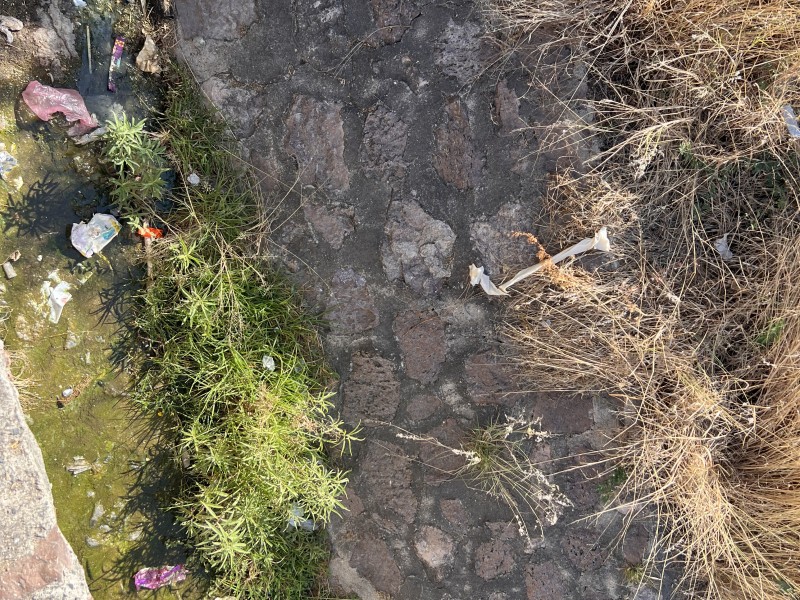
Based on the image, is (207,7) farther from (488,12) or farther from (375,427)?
(375,427)

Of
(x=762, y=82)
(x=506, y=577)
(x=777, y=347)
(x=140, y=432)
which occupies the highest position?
(x=762, y=82)

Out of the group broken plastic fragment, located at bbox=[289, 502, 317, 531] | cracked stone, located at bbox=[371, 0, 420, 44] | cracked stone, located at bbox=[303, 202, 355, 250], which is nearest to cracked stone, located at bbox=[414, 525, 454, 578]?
broken plastic fragment, located at bbox=[289, 502, 317, 531]

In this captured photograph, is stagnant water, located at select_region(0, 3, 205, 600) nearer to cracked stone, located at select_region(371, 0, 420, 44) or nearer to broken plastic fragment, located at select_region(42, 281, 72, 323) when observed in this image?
broken plastic fragment, located at select_region(42, 281, 72, 323)

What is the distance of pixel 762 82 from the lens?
7.54 ft

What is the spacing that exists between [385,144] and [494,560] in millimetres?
1865

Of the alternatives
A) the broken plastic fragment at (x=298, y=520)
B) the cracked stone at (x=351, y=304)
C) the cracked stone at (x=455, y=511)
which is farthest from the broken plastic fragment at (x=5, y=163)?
the cracked stone at (x=455, y=511)

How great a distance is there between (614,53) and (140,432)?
2574 mm

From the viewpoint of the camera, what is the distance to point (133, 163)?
2.35 meters

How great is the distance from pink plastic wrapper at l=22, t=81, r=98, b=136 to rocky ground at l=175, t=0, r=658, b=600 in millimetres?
487

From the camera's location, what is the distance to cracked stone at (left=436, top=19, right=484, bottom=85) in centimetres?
234

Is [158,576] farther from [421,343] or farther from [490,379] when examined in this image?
[490,379]

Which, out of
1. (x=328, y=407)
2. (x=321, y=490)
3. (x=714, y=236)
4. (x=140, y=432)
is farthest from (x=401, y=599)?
(x=714, y=236)

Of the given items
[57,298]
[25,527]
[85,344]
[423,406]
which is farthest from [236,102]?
[25,527]

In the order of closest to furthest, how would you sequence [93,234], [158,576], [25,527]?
[25,527] → [93,234] → [158,576]
